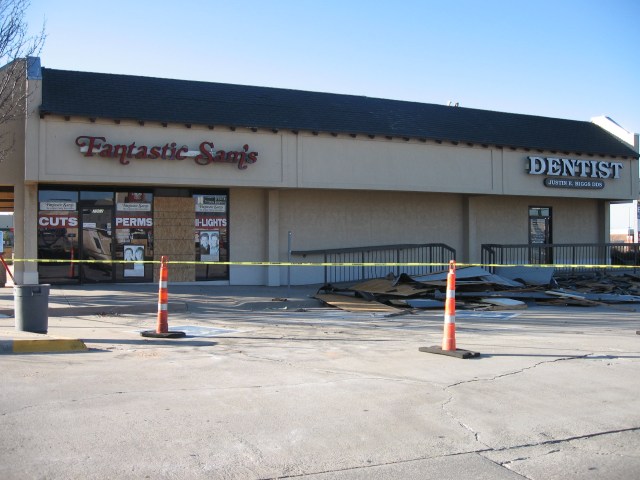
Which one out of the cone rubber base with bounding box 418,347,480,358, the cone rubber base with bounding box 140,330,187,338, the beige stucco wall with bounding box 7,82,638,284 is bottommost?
the cone rubber base with bounding box 418,347,480,358

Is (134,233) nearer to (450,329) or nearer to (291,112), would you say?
(291,112)

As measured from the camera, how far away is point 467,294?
16.5 metres

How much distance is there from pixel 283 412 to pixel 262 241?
15322mm

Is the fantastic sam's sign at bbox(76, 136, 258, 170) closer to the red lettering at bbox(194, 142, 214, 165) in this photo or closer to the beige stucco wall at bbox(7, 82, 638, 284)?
the red lettering at bbox(194, 142, 214, 165)

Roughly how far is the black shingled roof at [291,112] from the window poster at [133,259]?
3878 millimetres

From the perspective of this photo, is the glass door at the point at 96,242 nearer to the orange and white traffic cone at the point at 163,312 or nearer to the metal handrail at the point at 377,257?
the metal handrail at the point at 377,257

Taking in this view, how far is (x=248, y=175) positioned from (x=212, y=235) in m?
2.33

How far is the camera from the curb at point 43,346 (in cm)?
927

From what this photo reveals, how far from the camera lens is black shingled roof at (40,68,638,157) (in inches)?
756

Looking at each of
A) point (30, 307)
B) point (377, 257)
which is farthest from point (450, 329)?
point (377, 257)

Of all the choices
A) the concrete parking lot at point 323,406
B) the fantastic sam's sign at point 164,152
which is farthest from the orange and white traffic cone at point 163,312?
the fantastic sam's sign at point 164,152

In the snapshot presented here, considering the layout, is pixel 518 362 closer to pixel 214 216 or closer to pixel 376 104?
pixel 214 216

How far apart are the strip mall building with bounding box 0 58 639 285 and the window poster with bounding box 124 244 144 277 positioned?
30 millimetres

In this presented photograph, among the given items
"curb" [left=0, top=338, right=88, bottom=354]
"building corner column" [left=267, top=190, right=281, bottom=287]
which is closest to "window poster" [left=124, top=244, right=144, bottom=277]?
"building corner column" [left=267, top=190, right=281, bottom=287]
